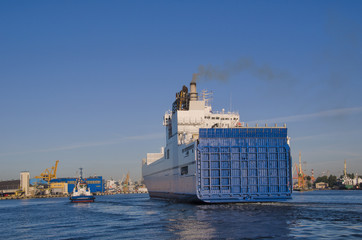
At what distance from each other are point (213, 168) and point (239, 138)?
5421mm

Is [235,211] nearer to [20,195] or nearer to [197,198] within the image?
[197,198]

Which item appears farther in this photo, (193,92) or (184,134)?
(193,92)

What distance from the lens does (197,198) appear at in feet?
173

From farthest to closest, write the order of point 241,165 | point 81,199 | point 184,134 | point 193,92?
point 81,199 → point 193,92 → point 184,134 → point 241,165

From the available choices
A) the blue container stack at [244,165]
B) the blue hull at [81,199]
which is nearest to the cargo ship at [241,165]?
the blue container stack at [244,165]

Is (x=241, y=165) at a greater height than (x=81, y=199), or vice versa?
(x=241, y=165)

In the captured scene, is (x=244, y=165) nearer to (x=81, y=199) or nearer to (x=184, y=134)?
(x=184, y=134)

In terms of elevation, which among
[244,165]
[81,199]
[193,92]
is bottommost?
[81,199]

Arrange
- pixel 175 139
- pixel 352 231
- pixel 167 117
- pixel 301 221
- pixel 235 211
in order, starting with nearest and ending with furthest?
pixel 352 231 < pixel 301 221 < pixel 235 211 < pixel 175 139 < pixel 167 117

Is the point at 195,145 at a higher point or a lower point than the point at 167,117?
lower

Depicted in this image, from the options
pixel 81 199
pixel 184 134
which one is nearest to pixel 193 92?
pixel 184 134

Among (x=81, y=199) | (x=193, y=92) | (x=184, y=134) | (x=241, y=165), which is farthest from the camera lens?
(x=81, y=199)

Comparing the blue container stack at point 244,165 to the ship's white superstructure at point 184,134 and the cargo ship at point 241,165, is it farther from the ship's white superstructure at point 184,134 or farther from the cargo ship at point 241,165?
the ship's white superstructure at point 184,134

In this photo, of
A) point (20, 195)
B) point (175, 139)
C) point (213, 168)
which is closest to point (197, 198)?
point (213, 168)
